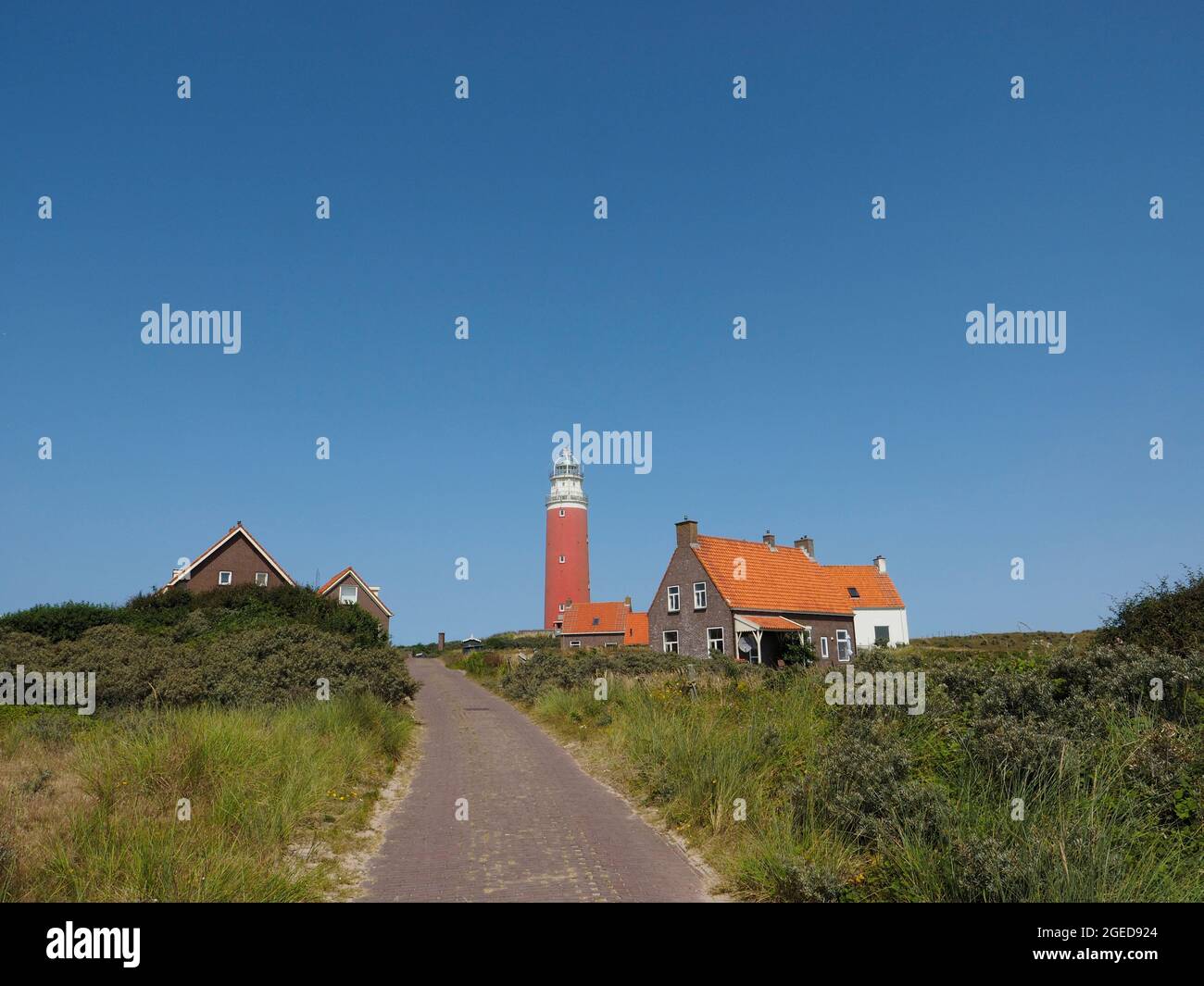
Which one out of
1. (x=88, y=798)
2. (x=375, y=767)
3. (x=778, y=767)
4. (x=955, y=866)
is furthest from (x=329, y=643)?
(x=955, y=866)

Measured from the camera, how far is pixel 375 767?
1240 cm

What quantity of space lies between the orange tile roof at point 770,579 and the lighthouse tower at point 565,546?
24107 mm

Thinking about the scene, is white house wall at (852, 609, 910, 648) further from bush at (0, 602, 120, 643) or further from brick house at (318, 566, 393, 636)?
bush at (0, 602, 120, 643)

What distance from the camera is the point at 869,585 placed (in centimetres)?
5544

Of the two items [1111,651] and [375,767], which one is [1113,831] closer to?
[1111,651]

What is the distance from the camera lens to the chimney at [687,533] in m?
41.2

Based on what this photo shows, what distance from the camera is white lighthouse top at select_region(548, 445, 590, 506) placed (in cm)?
6800

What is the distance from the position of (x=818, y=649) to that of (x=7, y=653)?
115ft

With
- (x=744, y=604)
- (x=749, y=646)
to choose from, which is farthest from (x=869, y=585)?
(x=749, y=646)

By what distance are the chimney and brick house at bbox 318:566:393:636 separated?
93.4 ft

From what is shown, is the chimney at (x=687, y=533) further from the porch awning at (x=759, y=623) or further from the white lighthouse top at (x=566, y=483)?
the white lighthouse top at (x=566, y=483)

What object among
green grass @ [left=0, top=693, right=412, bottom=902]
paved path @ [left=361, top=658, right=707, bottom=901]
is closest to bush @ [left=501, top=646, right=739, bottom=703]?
paved path @ [left=361, top=658, right=707, bottom=901]

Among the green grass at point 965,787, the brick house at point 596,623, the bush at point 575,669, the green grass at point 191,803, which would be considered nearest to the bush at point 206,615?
the bush at point 575,669
